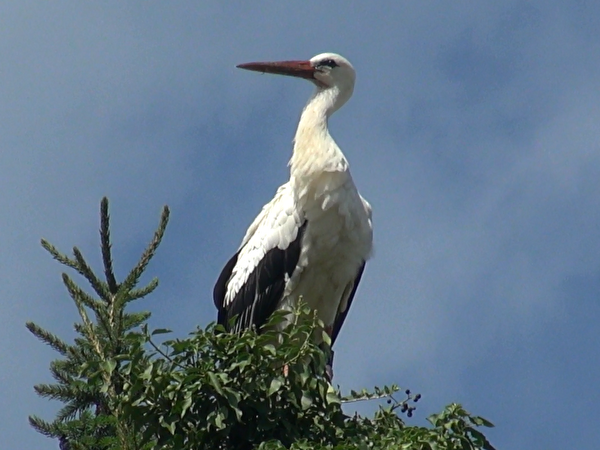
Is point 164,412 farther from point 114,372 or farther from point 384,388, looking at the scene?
point 384,388

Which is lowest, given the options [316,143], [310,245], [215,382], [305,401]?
[215,382]

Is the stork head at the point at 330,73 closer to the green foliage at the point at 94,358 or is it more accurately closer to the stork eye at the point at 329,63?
the stork eye at the point at 329,63

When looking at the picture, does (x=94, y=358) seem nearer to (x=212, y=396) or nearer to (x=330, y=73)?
(x=212, y=396)

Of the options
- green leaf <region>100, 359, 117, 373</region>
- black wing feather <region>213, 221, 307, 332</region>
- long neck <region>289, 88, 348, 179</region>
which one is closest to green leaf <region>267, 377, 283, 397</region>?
green leaf <region>100, 359, 117, 373</region>

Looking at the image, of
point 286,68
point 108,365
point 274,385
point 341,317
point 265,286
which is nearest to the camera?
point 108,365

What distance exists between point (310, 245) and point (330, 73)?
1763mm

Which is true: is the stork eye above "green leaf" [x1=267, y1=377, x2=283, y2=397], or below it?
above

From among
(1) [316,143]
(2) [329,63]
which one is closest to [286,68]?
(2) [329,63]

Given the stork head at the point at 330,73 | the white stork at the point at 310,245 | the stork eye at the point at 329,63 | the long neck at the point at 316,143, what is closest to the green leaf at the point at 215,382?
the white stork at the point at 310,245

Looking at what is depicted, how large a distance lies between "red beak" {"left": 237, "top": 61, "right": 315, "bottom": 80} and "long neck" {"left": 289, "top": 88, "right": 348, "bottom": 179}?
18cm

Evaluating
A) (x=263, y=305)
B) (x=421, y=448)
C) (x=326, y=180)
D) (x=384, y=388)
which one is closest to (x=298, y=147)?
(x=326, y=180)

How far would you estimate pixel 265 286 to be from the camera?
29.7ft

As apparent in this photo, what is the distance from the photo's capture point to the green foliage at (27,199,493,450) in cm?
636

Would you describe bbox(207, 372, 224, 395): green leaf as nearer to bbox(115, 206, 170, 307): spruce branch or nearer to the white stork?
bbox(115, 206, 170, 307): spruce branch
